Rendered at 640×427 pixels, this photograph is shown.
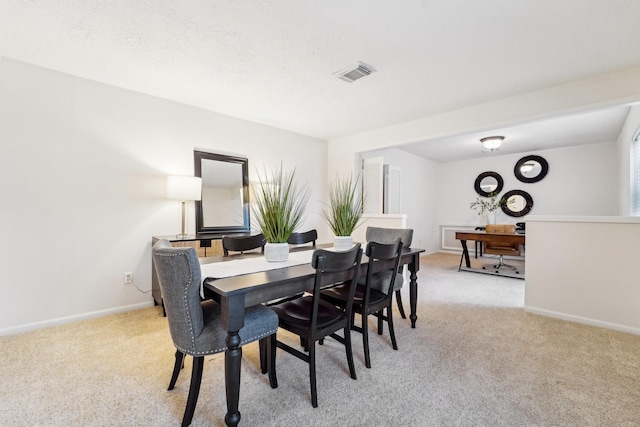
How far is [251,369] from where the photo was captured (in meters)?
1.95

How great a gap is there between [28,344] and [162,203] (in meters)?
1.63

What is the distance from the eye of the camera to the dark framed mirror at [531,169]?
6.05 meters

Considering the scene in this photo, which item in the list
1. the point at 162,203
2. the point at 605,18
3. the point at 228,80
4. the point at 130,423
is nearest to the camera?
the point at 130,423

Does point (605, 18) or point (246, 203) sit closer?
point (605, 18)

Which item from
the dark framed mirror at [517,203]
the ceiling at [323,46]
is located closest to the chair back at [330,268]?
the ceiling at [323,46]

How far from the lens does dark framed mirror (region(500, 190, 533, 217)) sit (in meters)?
6.21

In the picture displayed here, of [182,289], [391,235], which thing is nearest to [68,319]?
[182,289]

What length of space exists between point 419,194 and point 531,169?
2.39 meters

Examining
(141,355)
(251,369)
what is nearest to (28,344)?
(141,355)

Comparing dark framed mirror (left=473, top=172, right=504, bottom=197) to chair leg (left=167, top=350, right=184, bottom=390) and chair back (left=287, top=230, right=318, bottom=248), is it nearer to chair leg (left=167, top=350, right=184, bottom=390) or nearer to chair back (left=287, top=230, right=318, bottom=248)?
chair back (left=287, top=230, right=318, bottom=248)

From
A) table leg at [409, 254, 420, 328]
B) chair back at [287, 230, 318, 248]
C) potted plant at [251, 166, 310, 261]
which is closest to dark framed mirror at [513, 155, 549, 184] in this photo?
table leg at [409, 254, 420, 328]

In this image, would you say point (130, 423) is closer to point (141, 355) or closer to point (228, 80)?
point (141, 355)

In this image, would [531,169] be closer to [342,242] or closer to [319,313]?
[342,242]

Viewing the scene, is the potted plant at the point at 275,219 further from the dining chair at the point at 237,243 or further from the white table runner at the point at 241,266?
the dining chair at the point at 237,243
